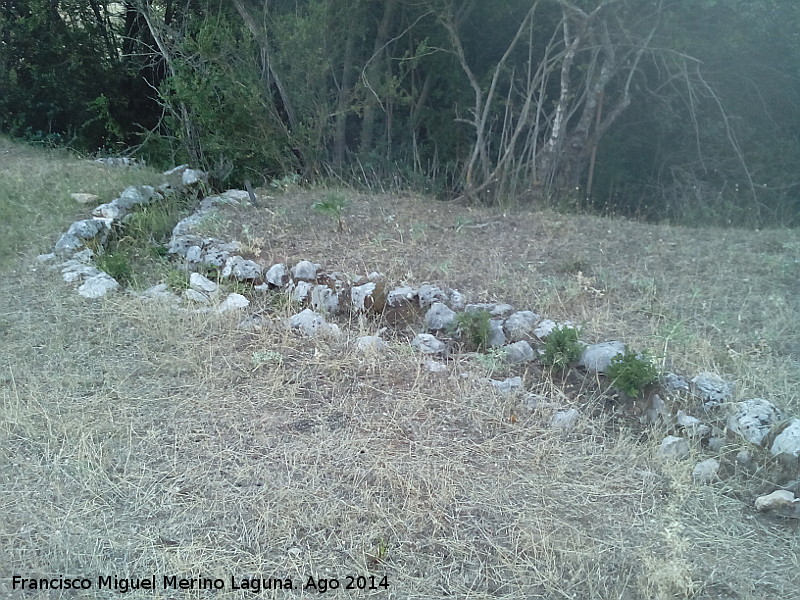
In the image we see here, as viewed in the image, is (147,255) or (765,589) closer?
(765,589)

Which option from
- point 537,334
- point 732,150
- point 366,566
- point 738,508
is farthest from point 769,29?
point 366,566

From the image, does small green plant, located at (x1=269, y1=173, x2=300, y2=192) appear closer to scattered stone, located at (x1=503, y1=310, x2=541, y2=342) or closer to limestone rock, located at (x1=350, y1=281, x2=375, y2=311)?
limestone rock, located at (x1=350, y1=281, x2=375, y2=311)

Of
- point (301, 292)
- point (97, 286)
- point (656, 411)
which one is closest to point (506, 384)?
point (656, 411)

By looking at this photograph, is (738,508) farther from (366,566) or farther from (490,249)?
(490,249)

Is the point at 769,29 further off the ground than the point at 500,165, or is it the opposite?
the point at 769,29

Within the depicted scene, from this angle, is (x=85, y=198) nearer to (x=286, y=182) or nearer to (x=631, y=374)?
(x=286, y=182)

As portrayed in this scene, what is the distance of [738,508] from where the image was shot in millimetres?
2844

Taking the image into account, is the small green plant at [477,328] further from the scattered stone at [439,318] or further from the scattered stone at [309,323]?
the scattered stone at [309,323]

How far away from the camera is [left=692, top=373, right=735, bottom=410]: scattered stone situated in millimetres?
3287

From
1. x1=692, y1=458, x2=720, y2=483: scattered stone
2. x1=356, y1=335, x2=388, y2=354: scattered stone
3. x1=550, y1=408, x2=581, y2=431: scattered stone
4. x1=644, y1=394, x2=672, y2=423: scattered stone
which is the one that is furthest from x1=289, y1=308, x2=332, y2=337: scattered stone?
x1=692, y1=458, x2=720, y2=483: scattered stone

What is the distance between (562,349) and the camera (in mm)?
3654

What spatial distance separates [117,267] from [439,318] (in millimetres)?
2218

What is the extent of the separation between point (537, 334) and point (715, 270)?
161cm

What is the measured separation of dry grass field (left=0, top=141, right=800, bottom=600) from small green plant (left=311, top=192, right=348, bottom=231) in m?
0.83
